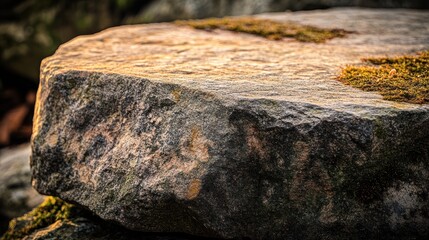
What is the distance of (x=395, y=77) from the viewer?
2.38m

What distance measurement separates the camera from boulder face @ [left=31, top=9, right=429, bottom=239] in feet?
6.35

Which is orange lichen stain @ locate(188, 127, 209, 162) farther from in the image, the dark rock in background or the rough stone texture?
the dark rock in background

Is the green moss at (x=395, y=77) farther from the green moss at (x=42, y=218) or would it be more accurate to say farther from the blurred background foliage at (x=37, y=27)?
the blurred background foliage at (x=37, y=27)

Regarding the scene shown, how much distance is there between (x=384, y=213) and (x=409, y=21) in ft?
9.12

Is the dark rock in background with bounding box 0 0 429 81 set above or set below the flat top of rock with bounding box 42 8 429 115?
below

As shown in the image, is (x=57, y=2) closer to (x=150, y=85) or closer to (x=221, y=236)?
(x=150, y=85)

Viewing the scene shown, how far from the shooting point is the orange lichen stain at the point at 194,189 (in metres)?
1.95

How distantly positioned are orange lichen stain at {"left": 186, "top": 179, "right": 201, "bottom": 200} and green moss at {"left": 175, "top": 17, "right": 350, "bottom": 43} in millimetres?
1973

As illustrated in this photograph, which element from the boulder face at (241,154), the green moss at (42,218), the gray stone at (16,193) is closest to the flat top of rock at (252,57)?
the boulder face at (241,154)

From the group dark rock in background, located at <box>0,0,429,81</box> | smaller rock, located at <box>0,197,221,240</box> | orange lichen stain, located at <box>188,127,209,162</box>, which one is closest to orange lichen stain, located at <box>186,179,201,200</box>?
orange lichen stain, located at <box>188,127,209,162</box>

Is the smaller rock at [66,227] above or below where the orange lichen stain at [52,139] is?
below

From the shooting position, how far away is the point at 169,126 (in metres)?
2.09

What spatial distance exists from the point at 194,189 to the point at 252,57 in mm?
1297

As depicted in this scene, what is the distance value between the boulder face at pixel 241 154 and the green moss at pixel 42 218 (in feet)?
1.10
